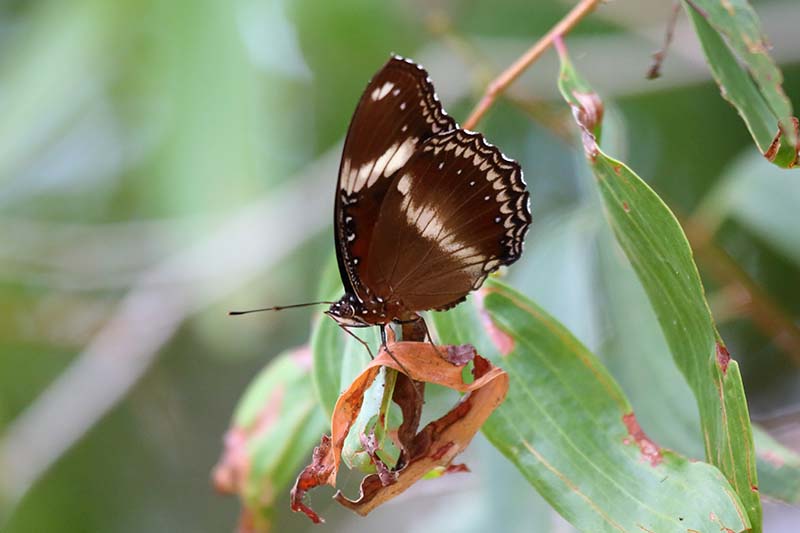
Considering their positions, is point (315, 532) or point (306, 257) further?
point (315, 532)

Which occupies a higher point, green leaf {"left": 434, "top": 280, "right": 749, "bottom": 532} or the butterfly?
the butterfly

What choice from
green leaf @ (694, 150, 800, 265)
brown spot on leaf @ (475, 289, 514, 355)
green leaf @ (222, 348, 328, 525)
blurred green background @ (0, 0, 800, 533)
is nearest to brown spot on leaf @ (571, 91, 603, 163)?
brown spot on leaf @ (475, 289, 514, 355)

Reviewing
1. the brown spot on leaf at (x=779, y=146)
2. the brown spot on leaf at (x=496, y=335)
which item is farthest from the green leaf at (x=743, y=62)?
the brown spot on leaf at (x=496, y=335)

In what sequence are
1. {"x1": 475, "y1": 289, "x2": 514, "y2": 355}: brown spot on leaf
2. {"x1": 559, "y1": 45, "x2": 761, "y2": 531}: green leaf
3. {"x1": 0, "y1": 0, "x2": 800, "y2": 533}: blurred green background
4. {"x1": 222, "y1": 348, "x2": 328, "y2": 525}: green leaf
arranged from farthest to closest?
{"x1": 0, "y1": 0, "x2": 800, "y2": 533}: blurred green background → {"x1": 222, "y1": 348, "x2": 328, "y2": 525}: green leaf → {"x1": 475, "y1": 289, "x2": 514, "y2": 355}: brown spot on leaf → {"x1": 559, "y1": 45, "x2": 761, "y2": 531}: green leaf

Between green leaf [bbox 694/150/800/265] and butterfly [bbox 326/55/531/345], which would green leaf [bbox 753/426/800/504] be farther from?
green leaf [bbox 694/150/800/265]

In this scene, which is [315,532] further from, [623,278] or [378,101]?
[378,101]

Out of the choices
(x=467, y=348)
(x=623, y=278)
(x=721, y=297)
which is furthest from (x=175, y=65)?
(x=467, y=348)

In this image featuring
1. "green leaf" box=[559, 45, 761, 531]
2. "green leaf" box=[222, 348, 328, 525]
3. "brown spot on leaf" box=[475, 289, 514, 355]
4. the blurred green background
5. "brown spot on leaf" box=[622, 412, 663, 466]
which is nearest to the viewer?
"green leaf" box=[559, 45, 761, 531]

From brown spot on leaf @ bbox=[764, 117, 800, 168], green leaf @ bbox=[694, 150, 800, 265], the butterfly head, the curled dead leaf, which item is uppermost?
brown spot on leaf @ bbox=[764, 117, 800, 168]

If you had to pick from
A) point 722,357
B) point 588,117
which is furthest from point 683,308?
point 588,117
